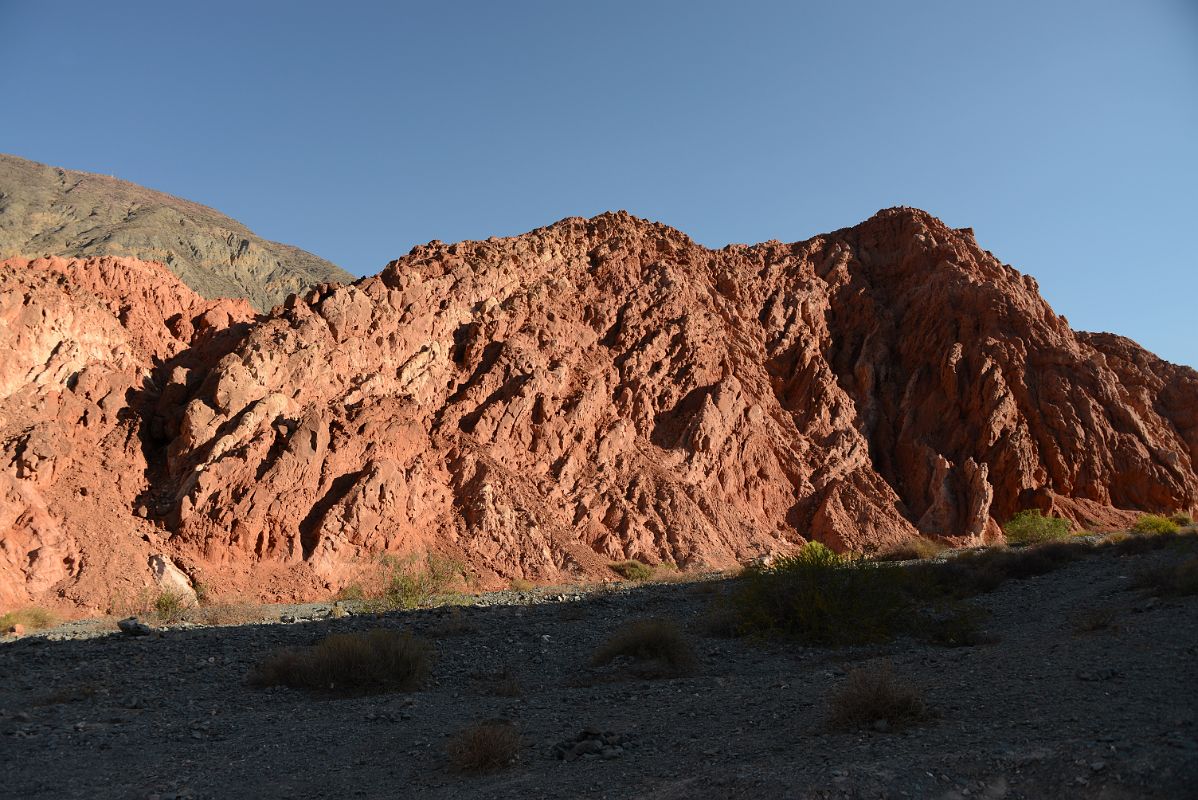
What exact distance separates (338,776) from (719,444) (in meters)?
29.4

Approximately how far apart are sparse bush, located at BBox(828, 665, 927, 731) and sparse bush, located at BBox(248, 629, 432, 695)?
6.04 m

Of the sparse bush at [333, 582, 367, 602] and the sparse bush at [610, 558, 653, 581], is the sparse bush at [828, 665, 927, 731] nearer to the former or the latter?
the sparse bush at [333, 582, 367, 602]

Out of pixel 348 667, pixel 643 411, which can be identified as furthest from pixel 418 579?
pixel 643 411

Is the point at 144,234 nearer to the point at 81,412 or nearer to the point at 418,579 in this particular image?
the point at 81,412

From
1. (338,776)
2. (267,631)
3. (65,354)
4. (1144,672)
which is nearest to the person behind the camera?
(338,776)

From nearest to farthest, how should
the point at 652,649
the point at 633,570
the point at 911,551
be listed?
the point at 652,649 < the point at 633,570 < the point at 911,551

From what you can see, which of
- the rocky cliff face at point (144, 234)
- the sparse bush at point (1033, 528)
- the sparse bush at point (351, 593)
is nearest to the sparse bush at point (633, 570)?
the sparse bush at point (351, 593)

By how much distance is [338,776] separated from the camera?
740 cm

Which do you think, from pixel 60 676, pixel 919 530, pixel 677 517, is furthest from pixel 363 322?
pixel 919 530

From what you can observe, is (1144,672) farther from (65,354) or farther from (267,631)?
(65,354)

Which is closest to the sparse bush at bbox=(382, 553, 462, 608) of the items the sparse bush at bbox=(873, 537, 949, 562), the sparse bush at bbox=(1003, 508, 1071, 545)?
the sparse bush at bbox=(873, 537, 949, 562)

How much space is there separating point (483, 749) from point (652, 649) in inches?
190

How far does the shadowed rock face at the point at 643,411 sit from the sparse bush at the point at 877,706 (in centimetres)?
1977

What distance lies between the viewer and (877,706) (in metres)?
7.45
